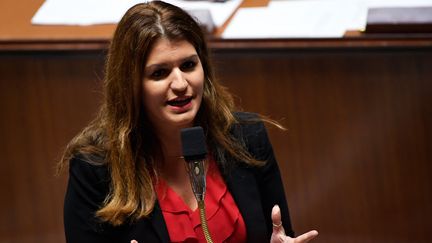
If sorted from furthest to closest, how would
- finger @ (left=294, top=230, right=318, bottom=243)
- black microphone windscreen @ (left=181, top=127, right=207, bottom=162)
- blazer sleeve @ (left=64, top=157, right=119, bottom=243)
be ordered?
blazer sleeve @ (left=64, top=157, right=119, bottom=243) < finger @ (left=294, top=230, right=318, bottom=243) < black microphone windscreen @ (left=181, top=127, right=207, bottom=162)

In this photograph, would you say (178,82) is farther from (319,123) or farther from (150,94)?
(319,123)

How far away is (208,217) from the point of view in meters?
1.11

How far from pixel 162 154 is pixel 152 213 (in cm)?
9

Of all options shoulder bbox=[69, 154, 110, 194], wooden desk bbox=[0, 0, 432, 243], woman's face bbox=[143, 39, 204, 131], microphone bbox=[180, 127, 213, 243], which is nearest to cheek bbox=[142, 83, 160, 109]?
woman's face bbox=[143, 39, 204, 131]

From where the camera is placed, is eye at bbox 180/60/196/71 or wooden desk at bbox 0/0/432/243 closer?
eye at bbox 180/60/196/71

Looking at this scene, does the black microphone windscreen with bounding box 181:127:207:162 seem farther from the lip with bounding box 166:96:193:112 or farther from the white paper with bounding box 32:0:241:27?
the white paper with bounding box 32:0:241:27

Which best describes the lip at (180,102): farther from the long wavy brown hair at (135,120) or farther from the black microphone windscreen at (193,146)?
the black microphone windscreen at (193,146)

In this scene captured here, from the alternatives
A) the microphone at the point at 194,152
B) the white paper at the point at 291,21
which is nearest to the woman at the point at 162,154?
the microphone at the point at 194,152

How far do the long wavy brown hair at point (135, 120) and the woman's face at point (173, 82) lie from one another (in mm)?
11

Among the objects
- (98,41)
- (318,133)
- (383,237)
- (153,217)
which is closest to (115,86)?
(153,217)

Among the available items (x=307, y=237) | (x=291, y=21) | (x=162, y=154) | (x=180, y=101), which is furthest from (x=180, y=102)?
(x=291, y=21)

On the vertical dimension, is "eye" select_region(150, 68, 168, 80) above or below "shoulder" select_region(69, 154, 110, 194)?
above

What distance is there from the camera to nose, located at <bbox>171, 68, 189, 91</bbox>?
104 centimetres

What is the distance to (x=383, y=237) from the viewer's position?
1.53 meters
